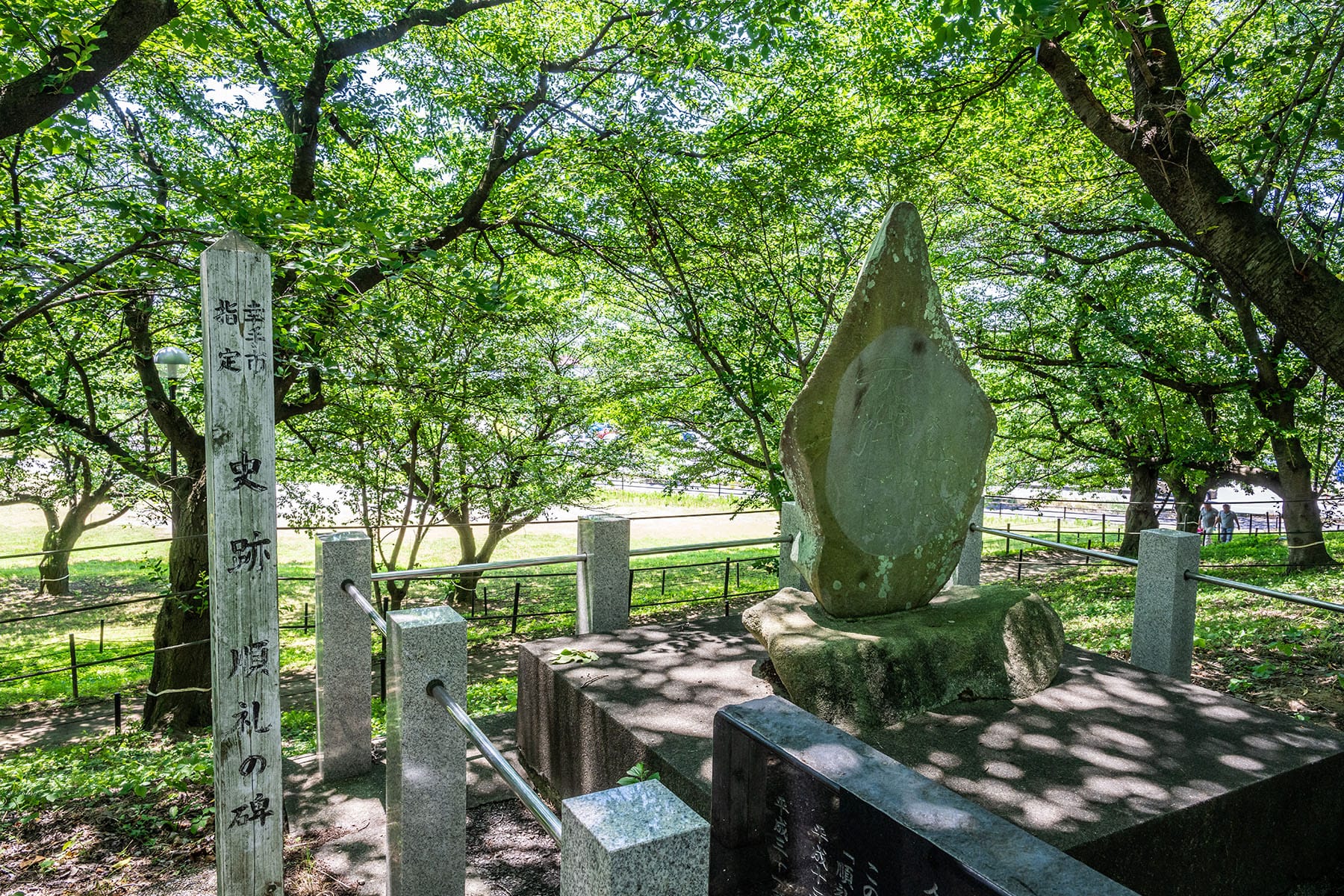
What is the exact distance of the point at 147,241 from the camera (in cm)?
504

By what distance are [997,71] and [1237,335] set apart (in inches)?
280

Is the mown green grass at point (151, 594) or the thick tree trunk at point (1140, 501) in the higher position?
the thick tree trunk at point (1140, 501)

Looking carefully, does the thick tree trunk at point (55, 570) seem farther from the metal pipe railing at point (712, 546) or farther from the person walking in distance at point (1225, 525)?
the person walking in distance at point (1225, 525)

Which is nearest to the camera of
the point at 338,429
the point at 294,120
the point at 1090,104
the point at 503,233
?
the point at 1090,104

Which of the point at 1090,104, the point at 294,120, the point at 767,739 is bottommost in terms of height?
the point at 767,739

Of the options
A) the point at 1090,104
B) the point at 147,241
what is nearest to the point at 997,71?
the point at 1090,104

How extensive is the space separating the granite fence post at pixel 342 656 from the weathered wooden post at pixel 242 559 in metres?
1.29

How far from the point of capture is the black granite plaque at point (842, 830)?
4.96ft

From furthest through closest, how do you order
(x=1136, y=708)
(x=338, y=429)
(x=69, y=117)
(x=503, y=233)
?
(x=338, y=429), (x=503, y=233), (x=69, y=117), (x=1136, y=708)

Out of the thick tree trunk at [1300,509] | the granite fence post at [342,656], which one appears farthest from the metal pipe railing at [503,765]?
the thick tree trunk at [1300,509]

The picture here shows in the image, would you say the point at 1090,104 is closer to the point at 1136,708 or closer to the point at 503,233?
A: the point at 1136,708

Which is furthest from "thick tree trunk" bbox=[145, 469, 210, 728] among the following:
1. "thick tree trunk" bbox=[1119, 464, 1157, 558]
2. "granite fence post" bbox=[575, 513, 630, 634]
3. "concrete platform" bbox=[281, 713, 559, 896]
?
"thick tree trunk" bbox=[1119, 464, 1157, 558]

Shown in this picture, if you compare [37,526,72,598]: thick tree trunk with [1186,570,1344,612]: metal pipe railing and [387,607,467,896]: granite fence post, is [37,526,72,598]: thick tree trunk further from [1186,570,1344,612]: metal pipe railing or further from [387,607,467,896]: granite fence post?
[1186,570,1344,612]: metal pipe railing

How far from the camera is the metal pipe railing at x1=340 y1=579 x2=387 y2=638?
138 inches
